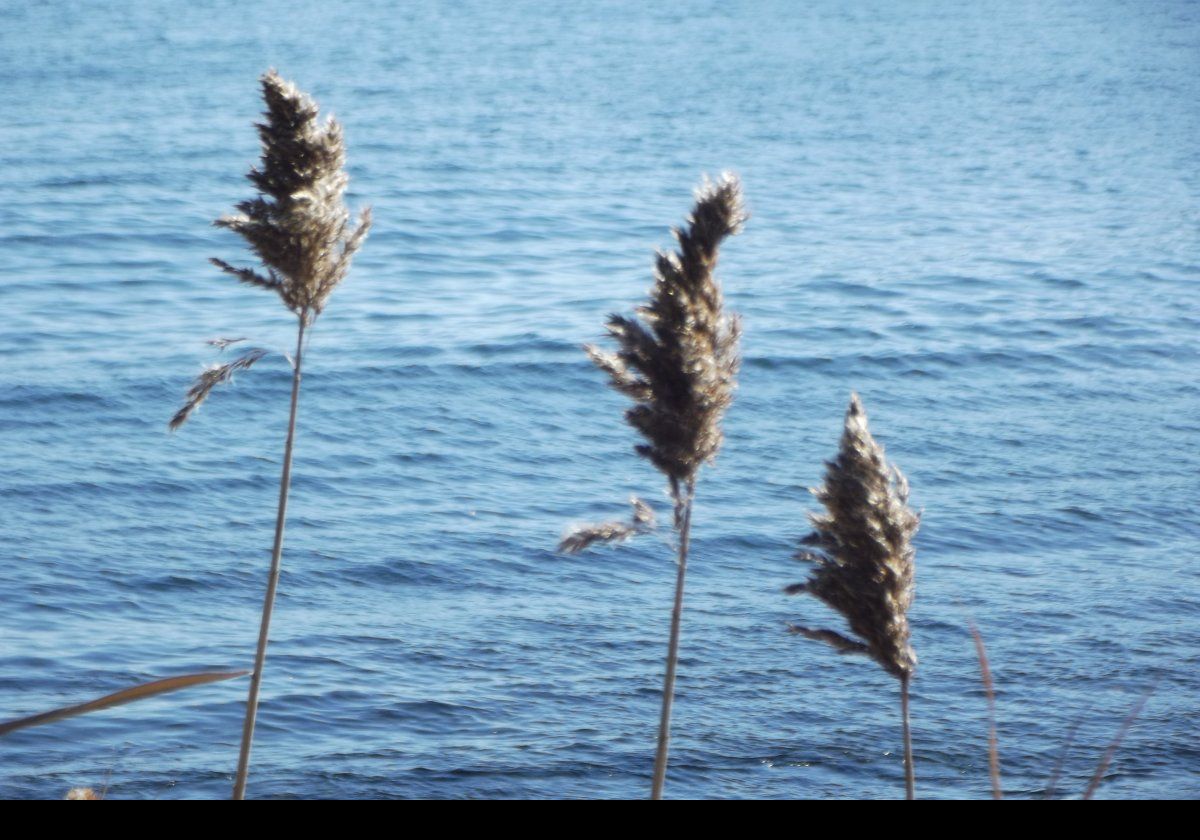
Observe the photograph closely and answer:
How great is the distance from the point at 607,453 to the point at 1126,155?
25221 mm

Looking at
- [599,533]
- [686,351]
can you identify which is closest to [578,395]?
[599,533]

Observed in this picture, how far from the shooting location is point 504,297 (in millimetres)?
30328

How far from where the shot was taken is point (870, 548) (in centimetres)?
450

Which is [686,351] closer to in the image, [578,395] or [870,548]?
[870,548]

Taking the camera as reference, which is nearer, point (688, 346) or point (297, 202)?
point (688, 346)

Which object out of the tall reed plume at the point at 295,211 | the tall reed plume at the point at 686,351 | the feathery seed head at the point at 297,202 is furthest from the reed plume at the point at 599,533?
the feathery seed head at the point at 297,202

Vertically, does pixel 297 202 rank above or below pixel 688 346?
above

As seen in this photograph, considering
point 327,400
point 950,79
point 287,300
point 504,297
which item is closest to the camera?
point 287,300

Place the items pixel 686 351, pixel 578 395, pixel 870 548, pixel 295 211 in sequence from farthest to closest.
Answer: pixel 578 395, pixel 295 211, pixel 870 548, pixel 686 351

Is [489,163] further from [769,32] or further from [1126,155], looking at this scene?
[1126,155]

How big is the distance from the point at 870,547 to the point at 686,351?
859mm

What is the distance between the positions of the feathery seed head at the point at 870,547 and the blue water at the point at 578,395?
3.26 m

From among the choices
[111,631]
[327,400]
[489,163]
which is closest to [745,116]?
[489,163]

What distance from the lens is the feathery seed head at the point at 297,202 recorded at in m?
5.00
